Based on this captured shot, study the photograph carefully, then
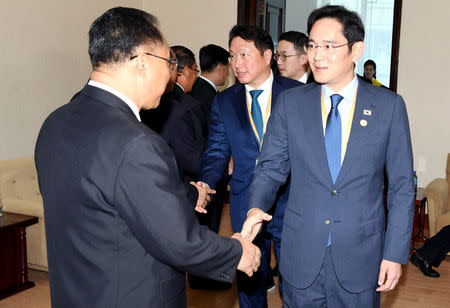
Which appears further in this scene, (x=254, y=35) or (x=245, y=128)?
(x=254, y=35)

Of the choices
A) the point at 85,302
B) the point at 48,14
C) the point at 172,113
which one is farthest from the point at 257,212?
the point at 48,14

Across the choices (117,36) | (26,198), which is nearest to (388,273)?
(117,36)

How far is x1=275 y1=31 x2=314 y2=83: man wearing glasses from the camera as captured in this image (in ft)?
15.4

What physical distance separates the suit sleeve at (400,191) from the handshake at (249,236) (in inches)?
20.9

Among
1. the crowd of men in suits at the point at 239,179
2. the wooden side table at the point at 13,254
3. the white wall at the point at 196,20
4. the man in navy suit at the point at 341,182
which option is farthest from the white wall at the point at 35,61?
the man in navy suit at the point at 341,182

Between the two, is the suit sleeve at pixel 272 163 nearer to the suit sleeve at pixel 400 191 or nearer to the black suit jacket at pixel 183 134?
the suit sleeve at pixel 400 191

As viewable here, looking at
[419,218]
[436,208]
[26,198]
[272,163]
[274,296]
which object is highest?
[272,163]

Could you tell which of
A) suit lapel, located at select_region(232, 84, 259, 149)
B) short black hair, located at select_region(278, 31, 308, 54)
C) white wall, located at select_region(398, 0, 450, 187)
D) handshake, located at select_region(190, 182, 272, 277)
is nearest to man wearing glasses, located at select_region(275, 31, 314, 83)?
short black hair, located at select_region(278, 31, 308, 54)

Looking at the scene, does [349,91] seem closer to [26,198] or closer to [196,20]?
[26,198]

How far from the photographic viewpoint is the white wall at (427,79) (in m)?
6.36

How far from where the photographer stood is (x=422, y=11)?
6371 millimetres

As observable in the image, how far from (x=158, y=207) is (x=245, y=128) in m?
1.60

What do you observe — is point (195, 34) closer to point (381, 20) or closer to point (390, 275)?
point (381, 20)

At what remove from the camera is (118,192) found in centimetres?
150
